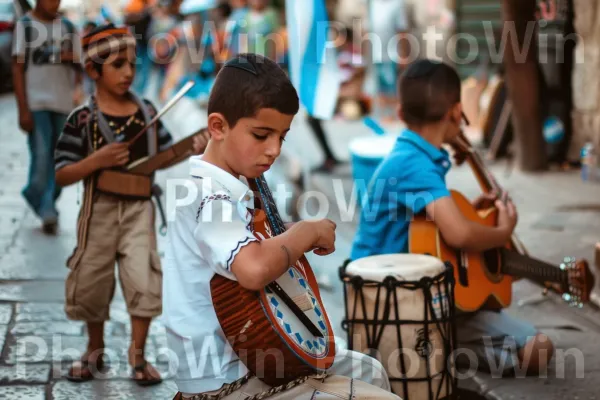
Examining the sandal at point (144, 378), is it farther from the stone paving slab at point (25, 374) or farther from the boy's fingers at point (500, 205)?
the boy's fingers at point (500, 205)

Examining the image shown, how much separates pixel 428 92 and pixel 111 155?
51.4 inches

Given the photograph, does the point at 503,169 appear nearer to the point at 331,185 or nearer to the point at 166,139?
the point at 331,185

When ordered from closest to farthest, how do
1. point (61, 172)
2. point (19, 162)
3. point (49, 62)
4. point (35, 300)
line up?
point (61, 172)
point (35, 300)
point (49, 62)
point (19, 162)

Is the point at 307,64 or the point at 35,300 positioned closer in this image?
the point at 35,300

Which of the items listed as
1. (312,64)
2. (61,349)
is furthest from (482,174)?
(312,64)

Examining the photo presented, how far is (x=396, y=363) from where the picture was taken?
346 centimetres

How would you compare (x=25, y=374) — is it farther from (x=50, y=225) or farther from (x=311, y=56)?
(x=311, y=56)

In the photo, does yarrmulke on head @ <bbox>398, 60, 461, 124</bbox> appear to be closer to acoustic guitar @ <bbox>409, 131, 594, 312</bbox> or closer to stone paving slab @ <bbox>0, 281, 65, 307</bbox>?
acoustic guitar @ <bbox>409, 131, 594, 312</bbox>

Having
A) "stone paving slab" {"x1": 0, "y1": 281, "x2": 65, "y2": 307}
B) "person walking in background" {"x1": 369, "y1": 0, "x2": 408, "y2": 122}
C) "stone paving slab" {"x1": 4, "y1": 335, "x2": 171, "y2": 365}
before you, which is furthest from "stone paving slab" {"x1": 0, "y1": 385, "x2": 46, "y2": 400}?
"person walking in background" {"x1": 369, "y1": 0, "x2": 408, "y2": 122}

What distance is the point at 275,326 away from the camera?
2.49 m

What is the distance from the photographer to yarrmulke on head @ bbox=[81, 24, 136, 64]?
4.07 meters

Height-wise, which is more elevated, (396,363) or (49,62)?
(49,62)

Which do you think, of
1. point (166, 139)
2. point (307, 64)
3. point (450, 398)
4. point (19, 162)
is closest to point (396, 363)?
point (450, 398)

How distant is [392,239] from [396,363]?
692 millimetres
